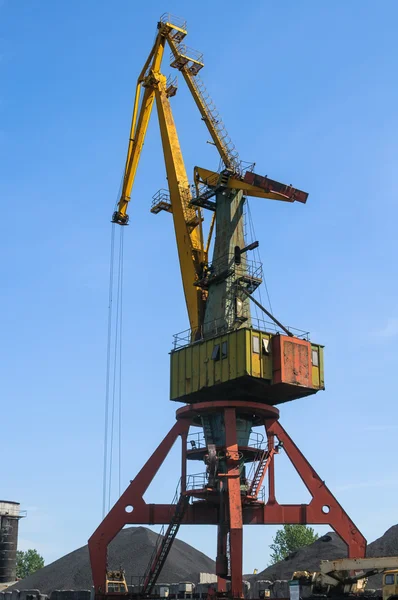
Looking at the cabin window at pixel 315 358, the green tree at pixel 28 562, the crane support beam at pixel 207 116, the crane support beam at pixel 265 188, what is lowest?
the green tree at pixel 28 562

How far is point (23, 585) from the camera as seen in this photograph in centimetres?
6625

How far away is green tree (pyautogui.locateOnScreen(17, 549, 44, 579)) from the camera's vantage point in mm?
116375

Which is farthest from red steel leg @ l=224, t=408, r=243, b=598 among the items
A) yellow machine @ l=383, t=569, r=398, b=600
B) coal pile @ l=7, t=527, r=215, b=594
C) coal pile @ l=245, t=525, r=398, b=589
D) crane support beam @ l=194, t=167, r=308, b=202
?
coal pile @ l=7, t=527, r=215, b=594

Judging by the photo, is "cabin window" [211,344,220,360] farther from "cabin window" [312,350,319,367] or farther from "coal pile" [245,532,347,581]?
"coal pile" [245,532,347,581]

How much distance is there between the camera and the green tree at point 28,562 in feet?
382

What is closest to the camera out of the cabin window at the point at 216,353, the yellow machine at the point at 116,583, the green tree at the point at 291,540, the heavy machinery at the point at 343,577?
the heavy machinery at the point at 343,577

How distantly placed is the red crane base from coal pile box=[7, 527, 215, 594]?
67.6ft

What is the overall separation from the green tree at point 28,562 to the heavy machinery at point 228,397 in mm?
81294

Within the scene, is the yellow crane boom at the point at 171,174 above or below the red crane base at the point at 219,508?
above

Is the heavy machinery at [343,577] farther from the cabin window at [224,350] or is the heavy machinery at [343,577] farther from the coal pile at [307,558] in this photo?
the coal pile at [307,558]

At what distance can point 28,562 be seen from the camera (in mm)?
118125

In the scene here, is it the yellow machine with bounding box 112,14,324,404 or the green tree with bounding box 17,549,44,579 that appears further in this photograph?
the green tree with bounding box 17,549,44,579

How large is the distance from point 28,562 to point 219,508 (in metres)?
86.0

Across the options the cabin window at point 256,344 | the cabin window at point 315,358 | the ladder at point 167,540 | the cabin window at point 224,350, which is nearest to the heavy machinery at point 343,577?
the ladder at point 167,540
